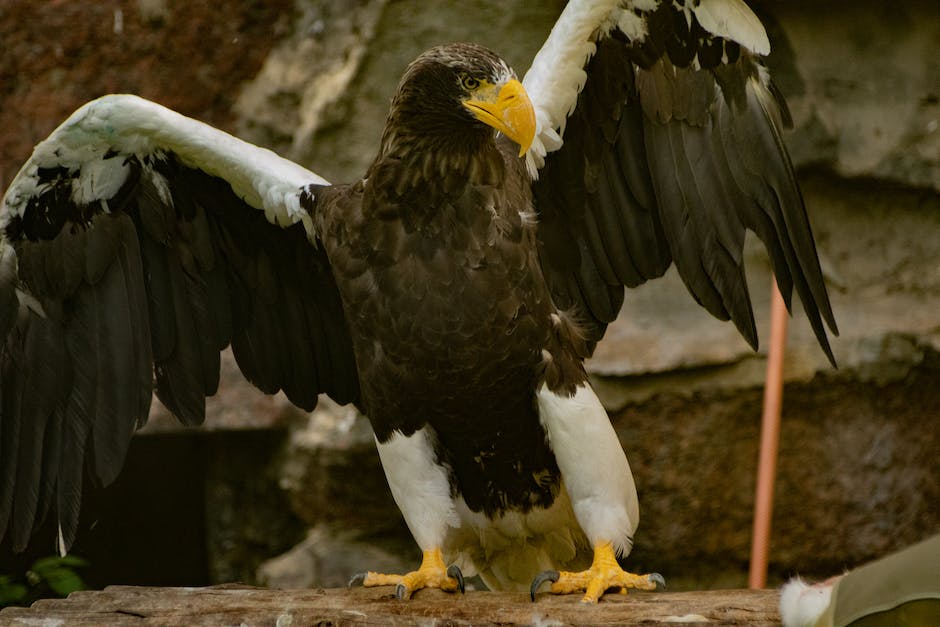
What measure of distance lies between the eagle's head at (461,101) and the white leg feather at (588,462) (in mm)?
688

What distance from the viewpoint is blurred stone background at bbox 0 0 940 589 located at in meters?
4.87

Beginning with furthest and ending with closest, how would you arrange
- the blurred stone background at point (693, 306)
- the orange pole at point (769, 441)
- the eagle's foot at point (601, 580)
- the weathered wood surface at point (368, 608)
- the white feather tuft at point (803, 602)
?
the blurred stone background at point (693, 306)
the orange pole at point (769, 441)
the eagle's foot at point (601, 580)
the weathered wood surface at point (368, 608)
the white feather tuft at point (803, 602)

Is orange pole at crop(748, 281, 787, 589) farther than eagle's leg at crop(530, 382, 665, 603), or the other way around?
orange pole at crop(748, 281, 787, 589)

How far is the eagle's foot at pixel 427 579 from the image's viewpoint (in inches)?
125

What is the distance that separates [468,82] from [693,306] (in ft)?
7.17

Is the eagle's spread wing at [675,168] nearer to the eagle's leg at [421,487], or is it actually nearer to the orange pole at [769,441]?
the eagle's leg at [421,487]

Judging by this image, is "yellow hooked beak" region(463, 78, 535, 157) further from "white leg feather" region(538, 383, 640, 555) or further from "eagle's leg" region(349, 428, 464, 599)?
"eagle's leg" region(349, 428, 464, 599)

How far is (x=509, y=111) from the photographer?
297 cm

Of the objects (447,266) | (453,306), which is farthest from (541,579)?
(447,266)

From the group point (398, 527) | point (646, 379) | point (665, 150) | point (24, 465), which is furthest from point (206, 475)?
point (665, 150)

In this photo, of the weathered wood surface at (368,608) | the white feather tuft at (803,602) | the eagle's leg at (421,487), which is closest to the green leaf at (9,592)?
the weathered wood surface at (368,608)

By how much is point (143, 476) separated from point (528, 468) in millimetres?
2530

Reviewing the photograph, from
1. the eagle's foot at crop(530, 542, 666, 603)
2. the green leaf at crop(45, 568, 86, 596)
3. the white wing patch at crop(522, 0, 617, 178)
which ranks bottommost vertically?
the green leaf at crop(45, 568, 86, 596)

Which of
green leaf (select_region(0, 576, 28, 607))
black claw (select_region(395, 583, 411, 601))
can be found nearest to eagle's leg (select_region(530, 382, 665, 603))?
black claw (select_region(395, 583, 411, 601))
